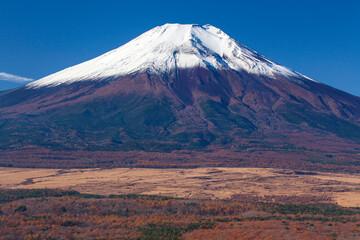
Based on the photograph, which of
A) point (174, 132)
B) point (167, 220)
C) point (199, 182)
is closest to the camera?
point (167, 220)

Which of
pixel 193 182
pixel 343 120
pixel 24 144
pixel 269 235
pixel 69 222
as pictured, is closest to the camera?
pixel 269 235

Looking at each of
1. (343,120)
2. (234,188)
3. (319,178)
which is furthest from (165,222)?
(343,120)

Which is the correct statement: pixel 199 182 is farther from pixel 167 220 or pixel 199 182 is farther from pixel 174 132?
pixel 174 132

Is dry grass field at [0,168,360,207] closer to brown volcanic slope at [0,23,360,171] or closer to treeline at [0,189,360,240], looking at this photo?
brown volcanic slope at [0,23,360,171]

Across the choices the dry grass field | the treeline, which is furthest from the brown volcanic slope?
the treeline

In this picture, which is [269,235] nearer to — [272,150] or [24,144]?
[272,150]

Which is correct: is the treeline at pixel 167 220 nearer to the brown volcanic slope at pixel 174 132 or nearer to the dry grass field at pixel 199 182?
the dry grass field at pixel 199 182

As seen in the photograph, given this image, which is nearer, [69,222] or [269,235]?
[269,235]

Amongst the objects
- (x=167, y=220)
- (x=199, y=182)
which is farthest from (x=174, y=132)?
(x=167, y=220)
